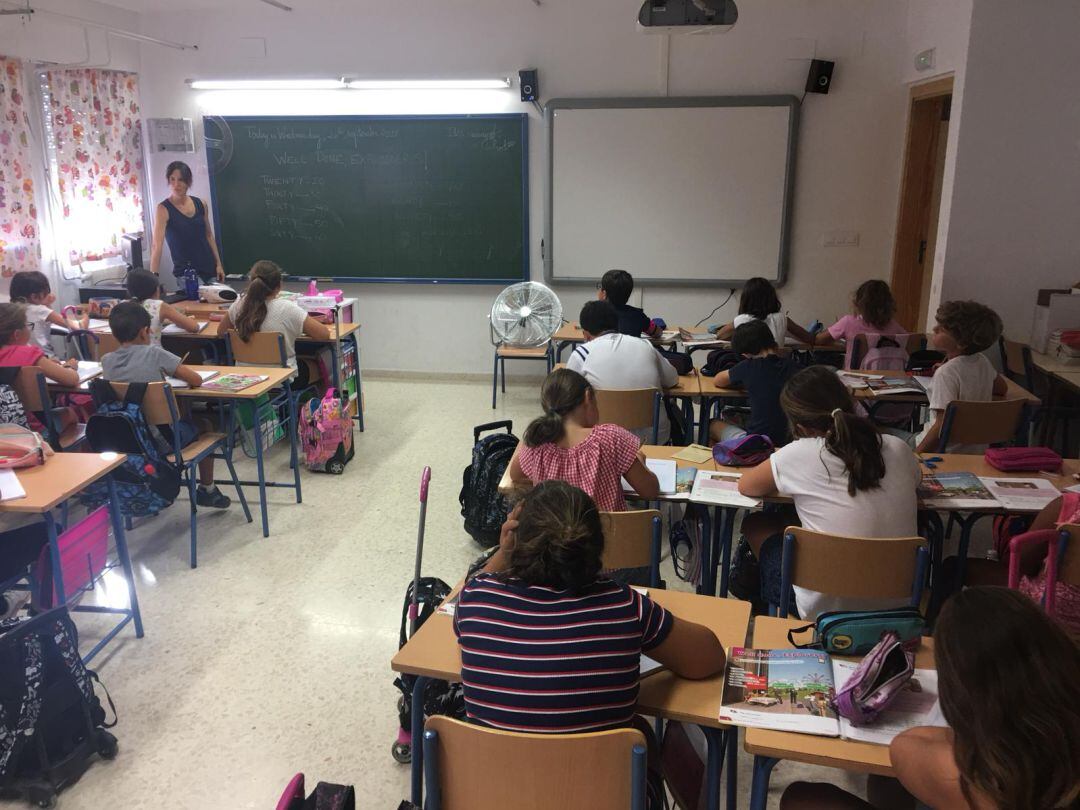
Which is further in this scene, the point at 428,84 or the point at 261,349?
the point at 428,84

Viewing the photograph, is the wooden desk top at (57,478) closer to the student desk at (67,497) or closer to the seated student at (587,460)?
the student desk at (67,497)

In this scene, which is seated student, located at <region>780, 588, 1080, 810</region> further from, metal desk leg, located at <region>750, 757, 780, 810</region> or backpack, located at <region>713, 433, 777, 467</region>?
backpack, located at <region>713, 433, 777, 467</region>

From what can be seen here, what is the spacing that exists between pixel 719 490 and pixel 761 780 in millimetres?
1352

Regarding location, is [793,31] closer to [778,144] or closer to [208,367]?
[778,144]

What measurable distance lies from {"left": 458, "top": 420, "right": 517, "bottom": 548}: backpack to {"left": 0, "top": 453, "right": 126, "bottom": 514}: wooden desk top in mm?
1523

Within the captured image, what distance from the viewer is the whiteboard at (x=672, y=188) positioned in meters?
6.37

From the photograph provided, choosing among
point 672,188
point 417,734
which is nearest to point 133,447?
point 417,734

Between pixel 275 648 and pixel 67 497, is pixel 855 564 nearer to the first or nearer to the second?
pixel 275 648

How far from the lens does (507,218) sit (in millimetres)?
6859

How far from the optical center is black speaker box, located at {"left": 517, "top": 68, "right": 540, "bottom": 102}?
6430 millimetres

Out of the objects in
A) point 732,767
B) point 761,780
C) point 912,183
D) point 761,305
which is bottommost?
point 732,767

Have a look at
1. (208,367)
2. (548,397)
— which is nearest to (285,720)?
(548,397)

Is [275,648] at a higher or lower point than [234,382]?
lower

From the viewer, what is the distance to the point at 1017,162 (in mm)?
5043
